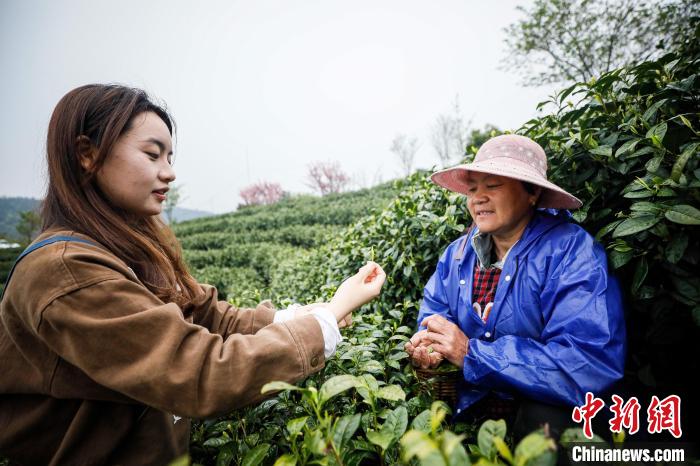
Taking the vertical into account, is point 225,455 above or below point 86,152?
below

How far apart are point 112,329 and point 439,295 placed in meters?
1.68

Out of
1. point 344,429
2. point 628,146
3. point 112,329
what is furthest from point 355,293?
point 628,146

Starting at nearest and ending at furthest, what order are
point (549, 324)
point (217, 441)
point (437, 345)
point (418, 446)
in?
point (418, 446), point (217, 441), point (549, 324), point (437, 345)

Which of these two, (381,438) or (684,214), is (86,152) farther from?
(684,214)

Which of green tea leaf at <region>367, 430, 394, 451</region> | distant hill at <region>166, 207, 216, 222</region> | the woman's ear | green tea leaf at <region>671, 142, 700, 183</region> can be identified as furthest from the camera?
distant hill at <region>166, 207, 216, 222</region>

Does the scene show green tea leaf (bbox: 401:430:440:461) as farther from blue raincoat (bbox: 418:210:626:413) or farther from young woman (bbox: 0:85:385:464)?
blue raincoat (bbox: 418:210:626:413)

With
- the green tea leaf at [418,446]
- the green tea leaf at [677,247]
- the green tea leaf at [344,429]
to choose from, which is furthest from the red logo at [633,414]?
the green tea leaf at [418,446]

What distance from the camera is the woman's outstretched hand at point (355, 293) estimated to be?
54.4 inches

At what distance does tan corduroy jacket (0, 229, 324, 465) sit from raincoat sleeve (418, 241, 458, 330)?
3.67 feet

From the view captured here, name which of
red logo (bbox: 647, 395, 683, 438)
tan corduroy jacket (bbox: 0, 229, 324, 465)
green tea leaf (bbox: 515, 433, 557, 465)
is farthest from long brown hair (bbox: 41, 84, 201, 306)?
red logo (bbox: 647, 395, 683, 438)

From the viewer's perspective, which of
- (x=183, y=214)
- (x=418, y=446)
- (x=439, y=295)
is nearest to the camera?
(x=418, y=446)

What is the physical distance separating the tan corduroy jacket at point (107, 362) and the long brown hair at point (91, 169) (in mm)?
113

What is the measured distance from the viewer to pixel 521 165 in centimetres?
183

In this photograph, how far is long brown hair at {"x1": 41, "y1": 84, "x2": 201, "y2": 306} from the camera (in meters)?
1.27
